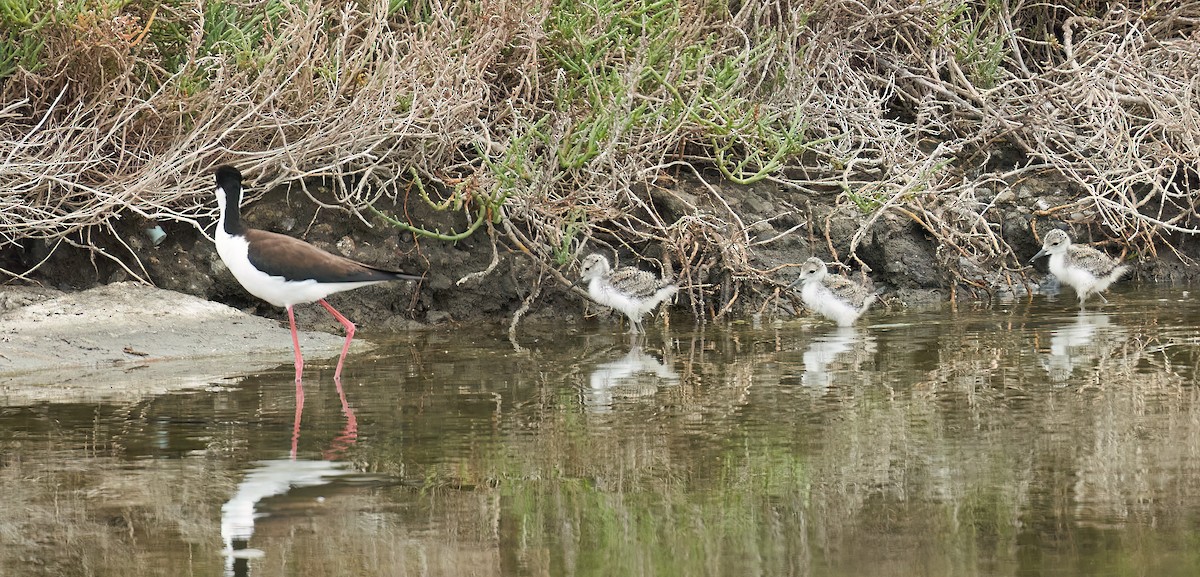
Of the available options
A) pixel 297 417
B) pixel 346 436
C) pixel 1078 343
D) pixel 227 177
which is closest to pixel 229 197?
pixel 227 177

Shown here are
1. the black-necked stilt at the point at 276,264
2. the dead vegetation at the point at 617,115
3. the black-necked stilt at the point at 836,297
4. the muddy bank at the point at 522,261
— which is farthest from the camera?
the muddy bank at the point at 522,261

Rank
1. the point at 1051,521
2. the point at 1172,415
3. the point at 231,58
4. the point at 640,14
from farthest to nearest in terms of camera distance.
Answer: the point at 640,14
the point at 231,58
the point at 1172,415
the point at 1051,521

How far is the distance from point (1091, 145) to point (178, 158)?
21.8 ft

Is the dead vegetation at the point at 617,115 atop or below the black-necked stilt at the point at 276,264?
atop

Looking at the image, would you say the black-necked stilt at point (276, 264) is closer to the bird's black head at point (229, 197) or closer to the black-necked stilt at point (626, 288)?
the bird's black head at point (229, 197)

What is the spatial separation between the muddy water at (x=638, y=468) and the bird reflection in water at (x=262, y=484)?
16mm

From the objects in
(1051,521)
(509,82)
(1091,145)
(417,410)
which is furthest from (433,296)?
(1051,521)

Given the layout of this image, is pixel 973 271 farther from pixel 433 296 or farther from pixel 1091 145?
pixel 433 296

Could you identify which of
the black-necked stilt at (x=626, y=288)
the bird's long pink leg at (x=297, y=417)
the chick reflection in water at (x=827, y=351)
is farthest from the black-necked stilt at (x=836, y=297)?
the bird's long pink leg at (x=297, y=417)

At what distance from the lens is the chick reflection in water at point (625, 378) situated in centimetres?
705

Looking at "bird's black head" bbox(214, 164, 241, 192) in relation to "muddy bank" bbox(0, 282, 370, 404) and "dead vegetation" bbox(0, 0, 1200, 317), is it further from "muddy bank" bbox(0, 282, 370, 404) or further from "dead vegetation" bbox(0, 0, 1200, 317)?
"muddy bank" bbox(0, 282, 370, 404)

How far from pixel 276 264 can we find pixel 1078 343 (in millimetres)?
4443

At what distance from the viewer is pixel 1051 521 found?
461 cm

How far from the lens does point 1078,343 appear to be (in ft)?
28.0
